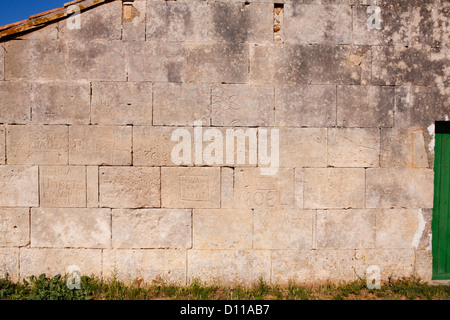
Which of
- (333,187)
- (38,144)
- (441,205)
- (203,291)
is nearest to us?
(203,291)

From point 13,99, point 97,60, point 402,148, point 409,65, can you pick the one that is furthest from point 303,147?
point 13,99

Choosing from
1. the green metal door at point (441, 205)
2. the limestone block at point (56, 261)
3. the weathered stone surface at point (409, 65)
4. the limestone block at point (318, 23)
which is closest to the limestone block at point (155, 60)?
the limestone block at point (318, 23)

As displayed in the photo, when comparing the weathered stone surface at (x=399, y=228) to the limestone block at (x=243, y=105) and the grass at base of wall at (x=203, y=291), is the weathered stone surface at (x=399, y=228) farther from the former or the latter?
the limestone block at (x=243, y=105)

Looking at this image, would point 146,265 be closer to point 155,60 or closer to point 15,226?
point 15,226

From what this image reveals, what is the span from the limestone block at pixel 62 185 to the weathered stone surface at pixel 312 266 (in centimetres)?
289

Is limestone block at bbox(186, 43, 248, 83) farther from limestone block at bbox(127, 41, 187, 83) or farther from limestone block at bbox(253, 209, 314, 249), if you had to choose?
limestone block at bbox(253, 209, 314, 249)

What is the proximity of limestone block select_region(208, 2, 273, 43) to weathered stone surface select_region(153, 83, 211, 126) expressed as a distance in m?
0.79

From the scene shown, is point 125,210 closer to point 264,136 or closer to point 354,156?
point 264,136

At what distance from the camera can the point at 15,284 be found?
3.78 m

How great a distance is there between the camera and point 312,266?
388 centimetres

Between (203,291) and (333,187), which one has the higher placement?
(333,187)

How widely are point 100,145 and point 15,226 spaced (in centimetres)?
163

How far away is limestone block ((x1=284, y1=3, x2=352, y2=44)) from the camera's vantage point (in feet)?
12.5
